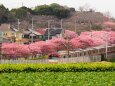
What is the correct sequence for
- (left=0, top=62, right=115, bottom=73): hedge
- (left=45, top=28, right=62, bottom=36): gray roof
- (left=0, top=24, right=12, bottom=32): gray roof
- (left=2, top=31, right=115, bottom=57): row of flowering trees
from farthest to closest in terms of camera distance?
(left=45, top=28, right=62, bottom=36): gray roof < (left=0, top=24, right=12, bottom=32): gray roof < (left=2, top=31, right=115, bottom=57): row of flowering trees < (left=0, top=62, right=115, bottom=73): hedge

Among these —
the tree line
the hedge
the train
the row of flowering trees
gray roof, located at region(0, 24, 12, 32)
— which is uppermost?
the tree line

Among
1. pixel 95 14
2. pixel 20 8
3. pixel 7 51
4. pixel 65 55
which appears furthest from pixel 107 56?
pixel 95 14

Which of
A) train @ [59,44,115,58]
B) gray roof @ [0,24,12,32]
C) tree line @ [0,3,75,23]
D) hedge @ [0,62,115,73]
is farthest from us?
tree line @ [0,3,75,23]

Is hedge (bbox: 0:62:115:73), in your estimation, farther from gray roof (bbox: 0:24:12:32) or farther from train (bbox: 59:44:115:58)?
gray roof (bbox: 0:24:12:32)

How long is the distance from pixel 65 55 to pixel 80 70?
3611 centimetres

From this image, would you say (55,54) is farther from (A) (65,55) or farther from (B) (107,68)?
(B) (107,68)

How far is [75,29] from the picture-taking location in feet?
470

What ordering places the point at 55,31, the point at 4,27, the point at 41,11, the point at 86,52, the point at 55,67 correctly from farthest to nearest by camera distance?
the point at 41,11, the point at 55,31, the point at 4,27, the point at 86,52, the point at 55,67

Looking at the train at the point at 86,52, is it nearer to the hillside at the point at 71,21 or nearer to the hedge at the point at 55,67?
the hedge at the point at 55,67

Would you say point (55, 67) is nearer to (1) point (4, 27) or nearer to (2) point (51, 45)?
(2) point (51, 45)

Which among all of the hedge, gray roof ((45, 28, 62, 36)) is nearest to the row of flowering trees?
gray roof ((45, 28, 62, 36))

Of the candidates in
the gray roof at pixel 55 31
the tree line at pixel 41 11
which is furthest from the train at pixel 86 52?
the tree line at pixel 41 11

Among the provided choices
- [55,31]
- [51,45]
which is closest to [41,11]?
[55,31]

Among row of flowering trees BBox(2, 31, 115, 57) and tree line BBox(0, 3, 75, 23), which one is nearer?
row of flowering trees BBox(2, 31, 115, 57)
